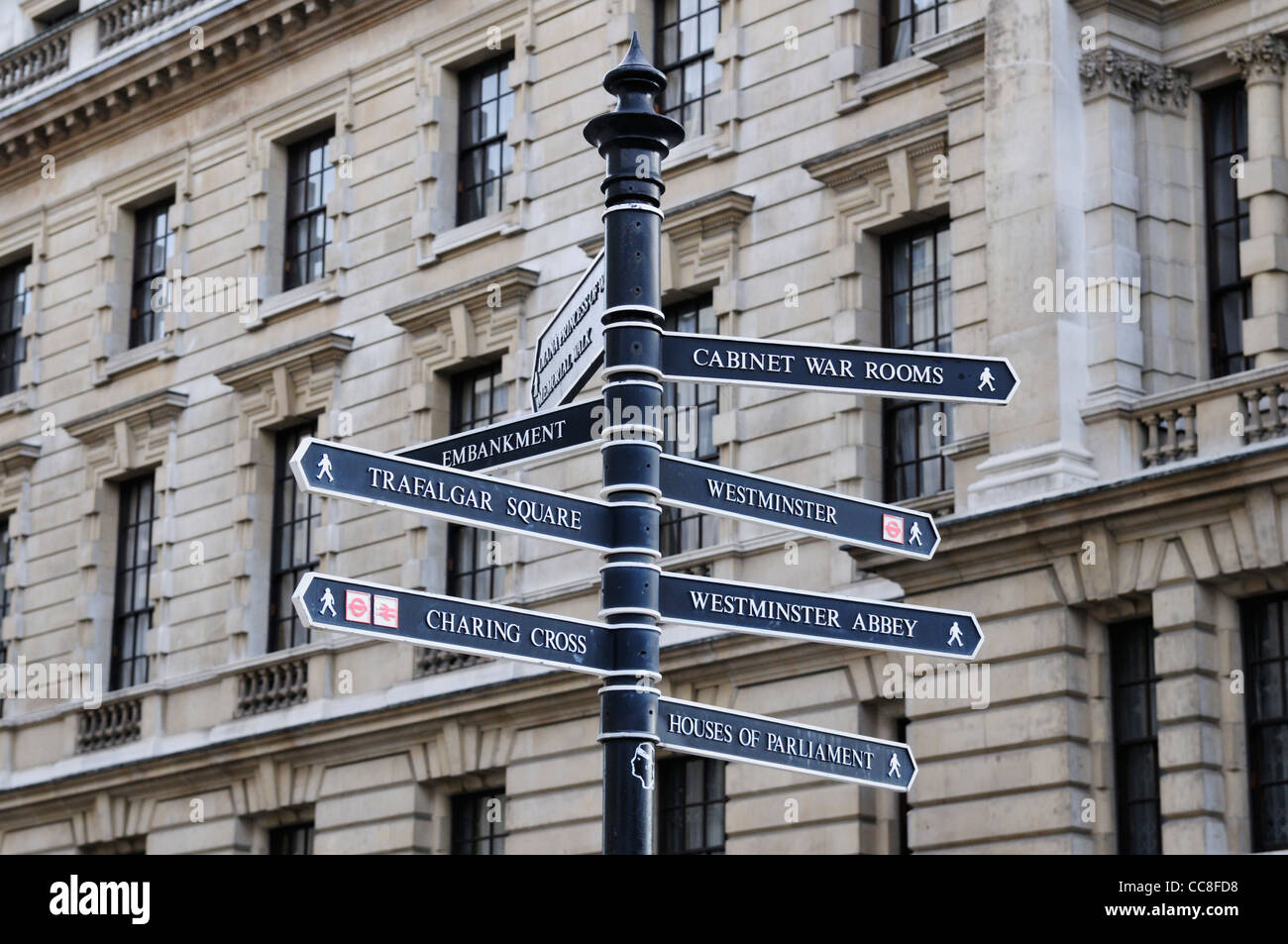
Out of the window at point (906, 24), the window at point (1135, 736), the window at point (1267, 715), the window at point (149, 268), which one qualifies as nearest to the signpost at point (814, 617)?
the window at point (1267, 715)

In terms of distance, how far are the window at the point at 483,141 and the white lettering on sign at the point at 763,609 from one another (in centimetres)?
2030

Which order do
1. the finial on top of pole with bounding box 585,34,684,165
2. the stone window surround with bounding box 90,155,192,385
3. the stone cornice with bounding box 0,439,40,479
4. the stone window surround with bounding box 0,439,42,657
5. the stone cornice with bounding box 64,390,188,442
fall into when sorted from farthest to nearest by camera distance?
1. the stone cornice with bounding box 0,439,40,479
2. the stone window surround with bounding box 0,439,42,657
3. the stone window surround with bounding box 90,155,192,385
4. the stone cornice with bounding box 64,390,188,442
5. the finial on top of pole with bounding box 585,34,684,165

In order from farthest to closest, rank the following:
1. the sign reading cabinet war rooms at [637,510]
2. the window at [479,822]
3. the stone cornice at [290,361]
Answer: the stone cornice at [290,361] → the window at [479,822] → the sign reading cabinet war rooms at [637,510]

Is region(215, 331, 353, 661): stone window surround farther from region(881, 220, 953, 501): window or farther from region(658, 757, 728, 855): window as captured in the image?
region(881, 220, 953, 501): window

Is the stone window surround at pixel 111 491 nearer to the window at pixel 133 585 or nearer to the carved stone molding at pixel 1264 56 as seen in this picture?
the window at pixel 133 585

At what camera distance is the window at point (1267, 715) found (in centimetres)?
2025

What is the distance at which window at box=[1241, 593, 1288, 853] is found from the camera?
20.2 metres

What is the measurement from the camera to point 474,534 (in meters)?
29.1

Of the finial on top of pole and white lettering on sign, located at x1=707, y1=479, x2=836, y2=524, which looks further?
white lettering on sign, located at x1=707, y1=479, x2=836, y2=524

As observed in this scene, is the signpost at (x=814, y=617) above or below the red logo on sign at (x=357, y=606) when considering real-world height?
above

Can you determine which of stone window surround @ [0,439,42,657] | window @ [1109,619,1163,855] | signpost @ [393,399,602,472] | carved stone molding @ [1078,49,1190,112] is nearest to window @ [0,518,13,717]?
stone window surround @ [0,439,42,657]

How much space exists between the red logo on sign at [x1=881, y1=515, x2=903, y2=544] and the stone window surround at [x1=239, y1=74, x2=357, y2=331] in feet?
71.6
